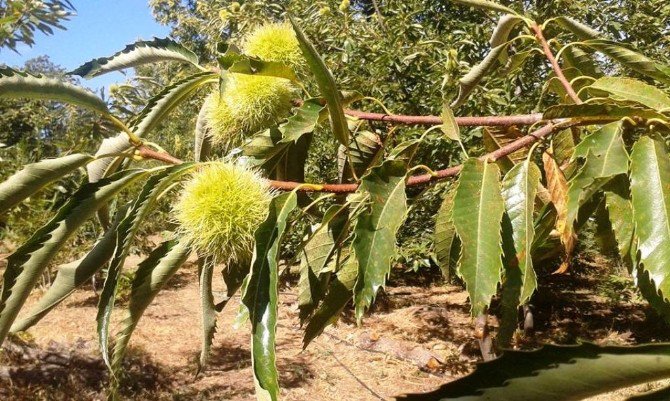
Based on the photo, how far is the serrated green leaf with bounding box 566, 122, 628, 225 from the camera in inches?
23.2

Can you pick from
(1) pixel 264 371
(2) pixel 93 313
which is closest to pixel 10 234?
(2) pixel 93 313

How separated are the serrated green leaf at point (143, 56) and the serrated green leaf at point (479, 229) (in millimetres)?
481

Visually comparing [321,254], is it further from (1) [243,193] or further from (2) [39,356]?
(2) [39,356]

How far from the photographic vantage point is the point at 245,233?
0.78m

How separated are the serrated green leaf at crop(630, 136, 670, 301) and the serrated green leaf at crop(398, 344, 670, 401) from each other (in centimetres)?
26

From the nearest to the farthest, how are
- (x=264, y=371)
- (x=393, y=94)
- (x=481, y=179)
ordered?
(x=264, y=371)
(x=481, y=179)
(x=393, y=94)

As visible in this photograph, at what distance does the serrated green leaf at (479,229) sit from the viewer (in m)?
0.59

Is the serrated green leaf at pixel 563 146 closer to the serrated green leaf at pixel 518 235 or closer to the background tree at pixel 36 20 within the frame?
the serrated green leaf at pixel 518 235

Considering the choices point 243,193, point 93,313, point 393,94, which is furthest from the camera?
point 93,313

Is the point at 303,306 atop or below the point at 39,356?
atop

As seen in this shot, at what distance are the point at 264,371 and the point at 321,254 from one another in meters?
0.28

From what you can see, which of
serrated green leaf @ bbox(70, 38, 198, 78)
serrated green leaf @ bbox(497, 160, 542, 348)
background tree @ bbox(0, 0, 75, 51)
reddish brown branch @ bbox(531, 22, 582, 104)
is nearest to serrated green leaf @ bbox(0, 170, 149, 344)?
serrated green leaf @ bbox(70, 38, 198, 78)

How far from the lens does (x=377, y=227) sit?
0.64 m

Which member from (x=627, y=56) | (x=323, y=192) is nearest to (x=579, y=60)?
(x=627, y=56)
